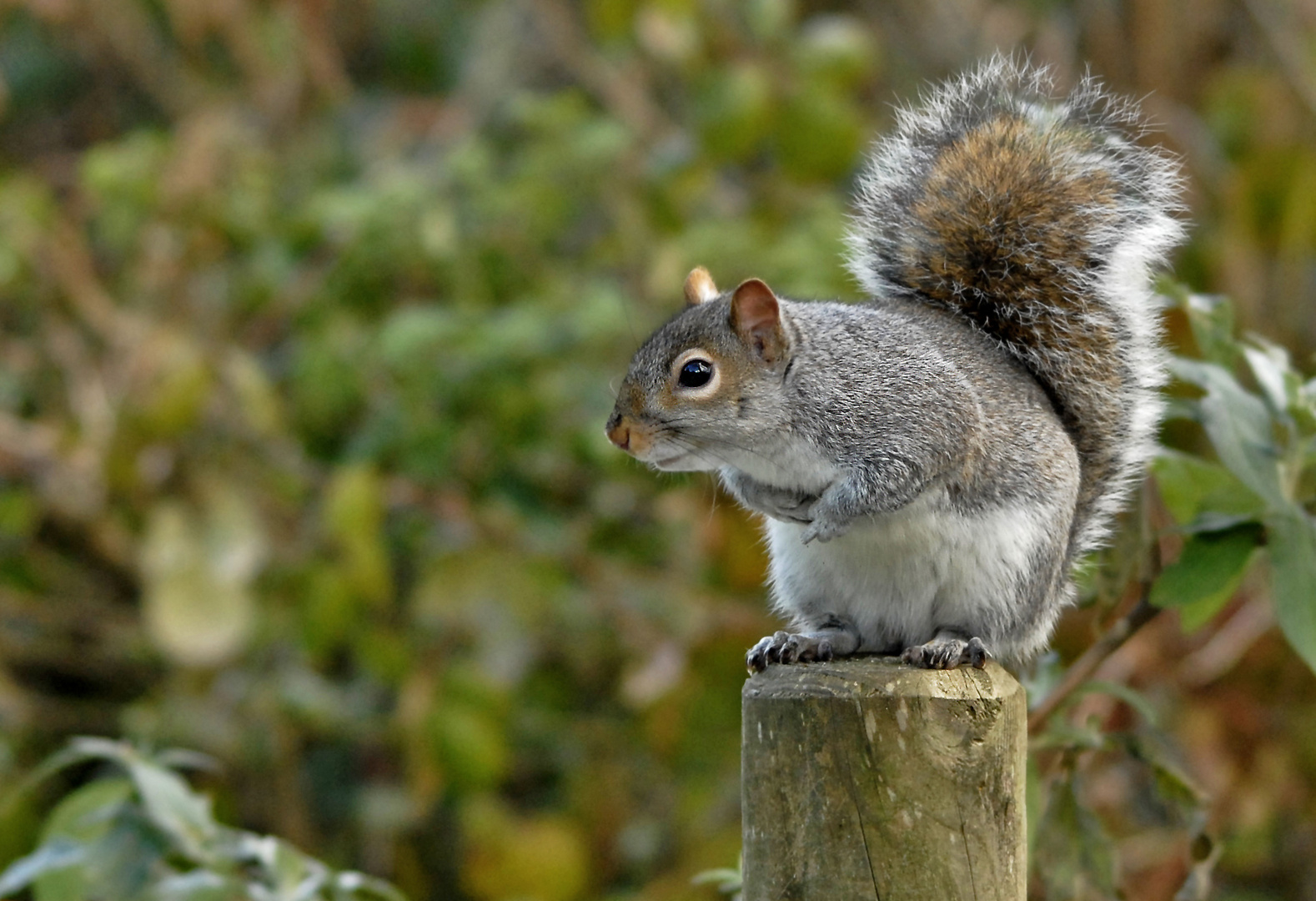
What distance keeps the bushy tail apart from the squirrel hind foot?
0.92 ft

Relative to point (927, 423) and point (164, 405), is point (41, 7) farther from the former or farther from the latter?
point (927, 423)

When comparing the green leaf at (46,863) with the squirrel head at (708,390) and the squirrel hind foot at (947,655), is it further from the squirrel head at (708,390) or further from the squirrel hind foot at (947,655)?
the squirrel hind foot at (947,655)

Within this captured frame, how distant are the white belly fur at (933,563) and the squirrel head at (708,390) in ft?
0.32

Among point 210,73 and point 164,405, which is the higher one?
point 210,73

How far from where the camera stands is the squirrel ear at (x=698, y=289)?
1401 millimetres

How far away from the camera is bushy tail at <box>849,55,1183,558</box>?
1371 mm

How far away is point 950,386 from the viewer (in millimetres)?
1252

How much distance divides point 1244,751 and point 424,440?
1.67 meters

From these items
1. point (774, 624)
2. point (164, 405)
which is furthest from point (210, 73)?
point (774, 624)

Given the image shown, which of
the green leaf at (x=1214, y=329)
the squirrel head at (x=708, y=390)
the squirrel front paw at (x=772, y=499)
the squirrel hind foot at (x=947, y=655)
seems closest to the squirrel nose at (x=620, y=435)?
the squirrel head at (x=708, y=390)

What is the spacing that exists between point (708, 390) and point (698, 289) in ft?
0.58

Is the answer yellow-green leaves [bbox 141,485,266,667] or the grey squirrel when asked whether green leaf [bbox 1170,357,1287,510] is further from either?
yellow-green leaves [bbox 141,485,266,667]

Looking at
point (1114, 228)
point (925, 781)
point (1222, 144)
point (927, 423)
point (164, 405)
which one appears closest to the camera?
point (925, 781)

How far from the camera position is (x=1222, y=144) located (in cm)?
313
